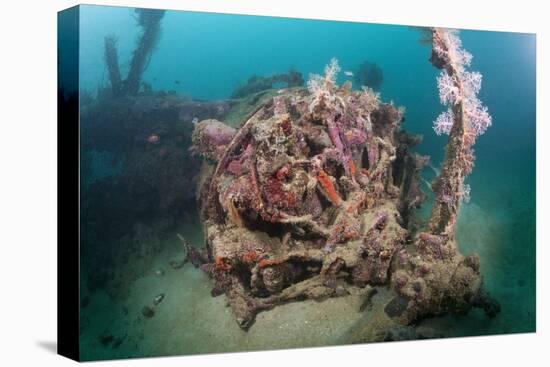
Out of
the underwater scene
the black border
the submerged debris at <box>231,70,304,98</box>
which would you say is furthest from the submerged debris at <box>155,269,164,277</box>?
the submerged debris at <box>231,70,304,98</box>

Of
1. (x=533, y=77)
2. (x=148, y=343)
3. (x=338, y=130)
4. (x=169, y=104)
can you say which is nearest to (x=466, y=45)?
(x=533, y=77)

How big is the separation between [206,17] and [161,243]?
2420 mm

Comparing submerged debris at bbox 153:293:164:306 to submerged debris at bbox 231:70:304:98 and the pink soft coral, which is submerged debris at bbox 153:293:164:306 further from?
the pink soft coral

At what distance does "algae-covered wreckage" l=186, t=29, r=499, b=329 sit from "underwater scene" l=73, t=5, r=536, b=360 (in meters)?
0.02

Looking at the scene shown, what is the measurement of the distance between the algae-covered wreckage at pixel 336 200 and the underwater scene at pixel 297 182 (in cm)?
2

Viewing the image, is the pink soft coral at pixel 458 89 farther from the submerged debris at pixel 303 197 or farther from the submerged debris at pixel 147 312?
the submerged debris at pixel 147 312

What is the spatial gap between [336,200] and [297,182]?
0.53m

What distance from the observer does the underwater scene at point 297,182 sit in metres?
7.44

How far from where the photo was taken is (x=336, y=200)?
8.20 m

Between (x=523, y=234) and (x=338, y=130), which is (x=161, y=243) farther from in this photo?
(x=523, y=234)

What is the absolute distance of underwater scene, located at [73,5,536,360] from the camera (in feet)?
24.4

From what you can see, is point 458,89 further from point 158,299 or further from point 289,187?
point 158,299

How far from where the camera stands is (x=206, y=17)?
25.6 ft

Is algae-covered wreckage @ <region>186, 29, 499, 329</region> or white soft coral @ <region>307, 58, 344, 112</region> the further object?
white soft coral @ <region>307, 58, 344, 112</region>
